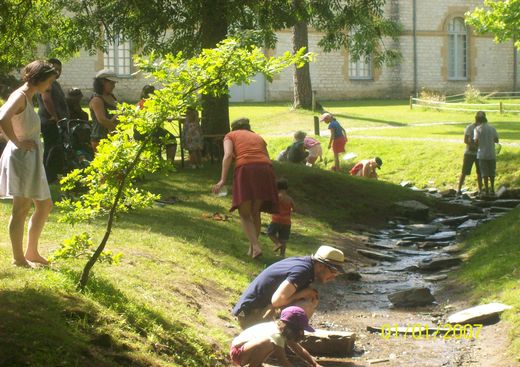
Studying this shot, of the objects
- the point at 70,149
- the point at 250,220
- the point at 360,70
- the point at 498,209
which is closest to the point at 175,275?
the point at 250,220

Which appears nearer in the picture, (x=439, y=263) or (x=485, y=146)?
(x=439, y=263)

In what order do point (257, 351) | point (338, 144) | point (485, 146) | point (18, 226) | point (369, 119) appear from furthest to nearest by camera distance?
point (369, 119), point (338, 144), point (485, 146), point (18, 226), point (257, 351)

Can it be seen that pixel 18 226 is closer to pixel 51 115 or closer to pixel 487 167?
pixel 51 115

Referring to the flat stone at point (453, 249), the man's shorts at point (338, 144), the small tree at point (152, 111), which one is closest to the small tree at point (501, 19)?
the man's shorts at point (338, 144)

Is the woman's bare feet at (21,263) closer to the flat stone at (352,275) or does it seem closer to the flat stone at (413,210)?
the flat stone at (352,275)

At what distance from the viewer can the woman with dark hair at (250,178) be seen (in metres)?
12.8

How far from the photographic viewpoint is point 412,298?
12609 millimetres

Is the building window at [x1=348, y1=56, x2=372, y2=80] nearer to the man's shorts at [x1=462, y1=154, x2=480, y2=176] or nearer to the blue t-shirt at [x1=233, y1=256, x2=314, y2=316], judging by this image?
the man's shorts at [x1=462, y1=154, x2=480, y2=176]

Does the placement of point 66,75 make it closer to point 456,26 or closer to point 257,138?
point 456,26

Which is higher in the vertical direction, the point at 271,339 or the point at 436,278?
the point at 271,339

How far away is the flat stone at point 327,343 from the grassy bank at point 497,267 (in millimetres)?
1616

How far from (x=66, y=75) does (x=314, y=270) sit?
36.4 metres

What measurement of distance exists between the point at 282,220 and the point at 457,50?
4394 cm

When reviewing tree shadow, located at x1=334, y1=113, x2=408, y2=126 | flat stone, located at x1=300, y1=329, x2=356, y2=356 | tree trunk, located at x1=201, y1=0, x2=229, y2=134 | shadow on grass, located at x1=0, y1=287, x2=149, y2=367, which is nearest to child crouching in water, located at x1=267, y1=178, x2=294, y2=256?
tree trunk, located at x1=201, y1=0, x2=229, y2=134
